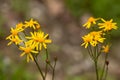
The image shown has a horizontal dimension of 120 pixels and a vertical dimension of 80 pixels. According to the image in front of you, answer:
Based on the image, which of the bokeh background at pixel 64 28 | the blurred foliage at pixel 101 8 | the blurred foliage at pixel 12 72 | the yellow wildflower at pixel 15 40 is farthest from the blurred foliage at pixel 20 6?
the yellow wildflower at pixel 15 40

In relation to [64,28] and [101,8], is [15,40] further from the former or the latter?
[64,28]

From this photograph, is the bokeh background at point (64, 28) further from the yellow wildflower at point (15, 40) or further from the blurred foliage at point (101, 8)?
the yellow wildflower at point (15, 40)

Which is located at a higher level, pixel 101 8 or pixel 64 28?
pixel 101 8

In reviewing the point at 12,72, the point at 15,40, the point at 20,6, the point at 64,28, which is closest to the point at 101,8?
the point at 64,28

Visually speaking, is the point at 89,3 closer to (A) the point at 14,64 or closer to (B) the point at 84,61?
(B) the point at 84,61

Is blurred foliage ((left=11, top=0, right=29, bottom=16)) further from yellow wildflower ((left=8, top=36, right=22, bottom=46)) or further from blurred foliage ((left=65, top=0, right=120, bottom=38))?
yellow wildflower ((left=8, top=36, right=22, bottom=46))

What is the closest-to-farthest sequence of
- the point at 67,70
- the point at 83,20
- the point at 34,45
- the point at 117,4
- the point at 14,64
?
the point at 34,45, the point at 14,64, the point at 67,70, the point at 117,4, the point at 83,20

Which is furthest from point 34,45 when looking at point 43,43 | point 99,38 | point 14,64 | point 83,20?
point 83,20
